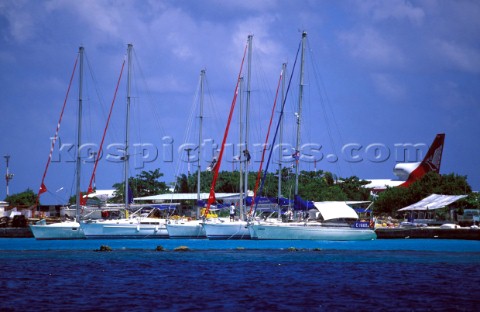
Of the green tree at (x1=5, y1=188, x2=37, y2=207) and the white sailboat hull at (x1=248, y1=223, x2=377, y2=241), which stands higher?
the green tree at (x1=5, y1=188, x2=37, y2=207)

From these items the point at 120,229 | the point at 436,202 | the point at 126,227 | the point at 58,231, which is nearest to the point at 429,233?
the point at 436,202

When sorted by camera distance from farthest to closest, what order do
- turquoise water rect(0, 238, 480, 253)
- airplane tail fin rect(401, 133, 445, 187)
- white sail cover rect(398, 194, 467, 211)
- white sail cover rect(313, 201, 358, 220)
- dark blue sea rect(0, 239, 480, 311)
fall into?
airplane tail fin rect(401, 133, 445, 187) < white sail cover rect(398, 194, 467, 211) < white sail cover rect(313, 201, 358, 220) < turquoise water rect(0, 238, 480, 253) < dark blue sea rect(0, 239, 480, 311)

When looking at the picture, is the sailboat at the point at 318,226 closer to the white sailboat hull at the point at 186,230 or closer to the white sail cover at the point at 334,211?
the white sail cover at the point at 334,211

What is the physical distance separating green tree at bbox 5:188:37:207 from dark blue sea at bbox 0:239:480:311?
8643 centimetres

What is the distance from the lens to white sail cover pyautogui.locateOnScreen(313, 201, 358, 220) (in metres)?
67.8

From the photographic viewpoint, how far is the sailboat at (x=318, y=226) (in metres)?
65.6

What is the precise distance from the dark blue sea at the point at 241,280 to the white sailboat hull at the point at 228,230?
11474 millimetres

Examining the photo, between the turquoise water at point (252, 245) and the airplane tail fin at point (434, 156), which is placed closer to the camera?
the turquoise water at point (252, 245)

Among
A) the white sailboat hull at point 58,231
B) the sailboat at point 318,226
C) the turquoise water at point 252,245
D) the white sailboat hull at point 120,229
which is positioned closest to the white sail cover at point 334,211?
the sailboat at point 318,226

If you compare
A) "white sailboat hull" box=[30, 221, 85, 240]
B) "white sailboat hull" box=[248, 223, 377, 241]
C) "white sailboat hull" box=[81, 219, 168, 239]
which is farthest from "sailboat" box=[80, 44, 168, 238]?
"white sailboat hull" box=[248, 223, 377, 241]

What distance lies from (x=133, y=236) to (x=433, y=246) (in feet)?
89.5

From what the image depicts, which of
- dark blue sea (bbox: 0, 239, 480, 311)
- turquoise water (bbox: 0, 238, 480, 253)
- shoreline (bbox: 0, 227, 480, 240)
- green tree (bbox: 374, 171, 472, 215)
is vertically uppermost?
green tree (bbox: 374, 171, 472, 215)

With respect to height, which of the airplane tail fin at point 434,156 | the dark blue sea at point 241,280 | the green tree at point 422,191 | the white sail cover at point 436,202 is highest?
the airplane tail fin at point 434,156

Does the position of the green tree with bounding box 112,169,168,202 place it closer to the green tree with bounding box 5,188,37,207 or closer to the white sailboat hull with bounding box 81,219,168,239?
the green tree with bounding box 5,188,37,207
